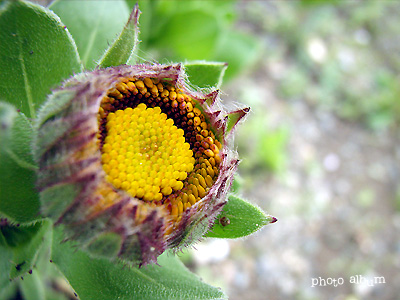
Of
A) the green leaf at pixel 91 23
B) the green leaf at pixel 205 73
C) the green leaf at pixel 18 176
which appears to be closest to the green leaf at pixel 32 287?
the green leaf at pixel 18 176

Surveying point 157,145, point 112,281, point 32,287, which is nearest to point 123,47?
point 157,145

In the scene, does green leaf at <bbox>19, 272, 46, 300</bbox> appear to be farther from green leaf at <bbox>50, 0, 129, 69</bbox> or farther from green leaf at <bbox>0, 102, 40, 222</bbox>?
green leaf at <bbox>50, 0, 129, 69</bbox>

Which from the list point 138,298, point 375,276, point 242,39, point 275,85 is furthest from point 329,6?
point 138,298

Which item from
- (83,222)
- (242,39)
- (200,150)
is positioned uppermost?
(242,39)

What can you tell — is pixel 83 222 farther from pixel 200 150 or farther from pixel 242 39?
pixel 242 39

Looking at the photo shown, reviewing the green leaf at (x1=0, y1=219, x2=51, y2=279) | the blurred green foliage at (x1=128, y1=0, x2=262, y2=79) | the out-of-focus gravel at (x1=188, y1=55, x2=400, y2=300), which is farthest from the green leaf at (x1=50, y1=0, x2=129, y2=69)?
the out-of-focus gravel at (x1=188, y1=55, x2=400, y2=300)

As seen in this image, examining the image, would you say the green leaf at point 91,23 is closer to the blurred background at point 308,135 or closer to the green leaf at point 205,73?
the green leaf at point 205,73
